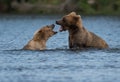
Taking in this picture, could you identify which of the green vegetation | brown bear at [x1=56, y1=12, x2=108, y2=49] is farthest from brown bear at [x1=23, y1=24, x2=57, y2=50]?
the green vegetation

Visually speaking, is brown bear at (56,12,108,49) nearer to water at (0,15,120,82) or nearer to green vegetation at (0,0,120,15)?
water at (0,15,120,82)

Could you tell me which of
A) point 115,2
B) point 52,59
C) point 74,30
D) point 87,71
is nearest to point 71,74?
point 87,71

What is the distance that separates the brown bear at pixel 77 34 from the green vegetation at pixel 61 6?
54760mm

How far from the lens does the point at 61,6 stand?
8650cm

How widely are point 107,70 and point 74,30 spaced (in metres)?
5.01

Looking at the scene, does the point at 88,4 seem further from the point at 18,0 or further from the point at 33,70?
the point at 33,70

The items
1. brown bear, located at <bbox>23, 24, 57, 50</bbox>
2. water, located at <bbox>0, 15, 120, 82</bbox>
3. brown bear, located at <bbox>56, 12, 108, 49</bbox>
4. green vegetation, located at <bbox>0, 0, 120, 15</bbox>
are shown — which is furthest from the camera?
green vegetation, located at <bbox>0, 0, 120, 15</bbox>

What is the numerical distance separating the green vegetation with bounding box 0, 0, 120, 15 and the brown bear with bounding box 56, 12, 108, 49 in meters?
54.8

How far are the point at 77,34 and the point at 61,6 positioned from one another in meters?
59.9

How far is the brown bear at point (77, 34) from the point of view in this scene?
87.7 ft

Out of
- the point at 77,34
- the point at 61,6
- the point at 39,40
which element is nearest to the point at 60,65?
the point at 77,34

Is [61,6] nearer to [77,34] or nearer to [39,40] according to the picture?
[39,40]

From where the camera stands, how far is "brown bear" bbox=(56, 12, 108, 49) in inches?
1052

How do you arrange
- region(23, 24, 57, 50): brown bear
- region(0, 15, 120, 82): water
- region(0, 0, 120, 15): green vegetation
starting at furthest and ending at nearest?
region(0, 0, 120, 15): green vegetation, region(23, 24, 57, 50): brown bear, region(0, 15, 120, 82): water
